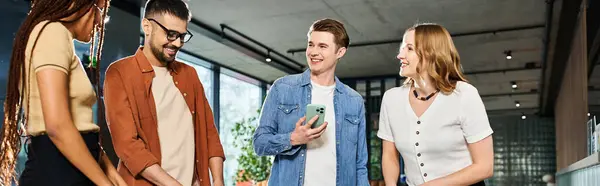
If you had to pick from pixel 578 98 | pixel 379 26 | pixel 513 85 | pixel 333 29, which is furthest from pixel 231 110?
pixel 333 29

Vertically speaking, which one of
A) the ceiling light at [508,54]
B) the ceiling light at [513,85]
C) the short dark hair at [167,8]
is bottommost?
the short dark hair at [167,8]

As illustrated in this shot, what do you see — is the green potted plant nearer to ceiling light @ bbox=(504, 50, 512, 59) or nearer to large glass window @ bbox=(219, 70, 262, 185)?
large glass window @ bbox=(219, 70, 262, 185)

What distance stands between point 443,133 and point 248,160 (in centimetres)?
816

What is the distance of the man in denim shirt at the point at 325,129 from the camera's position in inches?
90.2

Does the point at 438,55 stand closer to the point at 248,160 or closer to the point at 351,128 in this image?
the point at 351,128

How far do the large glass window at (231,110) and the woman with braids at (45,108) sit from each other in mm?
8737

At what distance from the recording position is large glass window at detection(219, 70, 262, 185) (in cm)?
1027

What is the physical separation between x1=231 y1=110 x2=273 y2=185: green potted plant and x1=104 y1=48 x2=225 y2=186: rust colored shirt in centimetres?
770

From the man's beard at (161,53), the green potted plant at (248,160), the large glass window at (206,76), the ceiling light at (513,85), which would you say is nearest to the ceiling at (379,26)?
the large glass window at (206,76)

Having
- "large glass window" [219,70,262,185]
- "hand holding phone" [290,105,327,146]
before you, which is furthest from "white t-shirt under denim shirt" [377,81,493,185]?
"large glass window" [219,70,262,185]

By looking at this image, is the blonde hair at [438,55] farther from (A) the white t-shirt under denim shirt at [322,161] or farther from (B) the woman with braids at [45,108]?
(B) the woman with braids at [45,108]

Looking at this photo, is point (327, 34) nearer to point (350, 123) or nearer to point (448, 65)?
point (350, 123)

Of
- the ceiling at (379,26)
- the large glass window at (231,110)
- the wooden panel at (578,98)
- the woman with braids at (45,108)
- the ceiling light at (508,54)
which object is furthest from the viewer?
the large glass window at (231,110)

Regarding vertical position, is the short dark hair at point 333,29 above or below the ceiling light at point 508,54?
below
